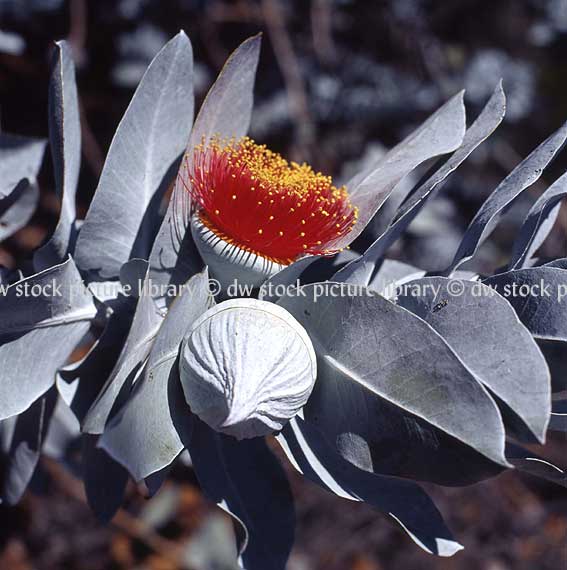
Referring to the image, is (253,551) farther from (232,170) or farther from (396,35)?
(396,35)

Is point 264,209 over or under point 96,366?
over

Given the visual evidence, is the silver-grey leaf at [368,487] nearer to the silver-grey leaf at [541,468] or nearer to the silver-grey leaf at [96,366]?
the silver-grey leaf at [541,468]

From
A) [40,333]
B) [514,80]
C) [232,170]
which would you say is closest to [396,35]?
[514,80]

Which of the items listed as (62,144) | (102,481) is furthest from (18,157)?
(102,481)

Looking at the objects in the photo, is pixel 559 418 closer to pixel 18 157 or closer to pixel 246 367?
pixel 246 367

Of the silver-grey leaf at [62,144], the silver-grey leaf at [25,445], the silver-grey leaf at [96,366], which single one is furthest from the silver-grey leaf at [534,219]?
the silver-grey leaf at [25,445]

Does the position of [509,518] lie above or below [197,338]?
below

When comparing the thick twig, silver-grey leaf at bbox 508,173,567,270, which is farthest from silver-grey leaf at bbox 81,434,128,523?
the thick twig
